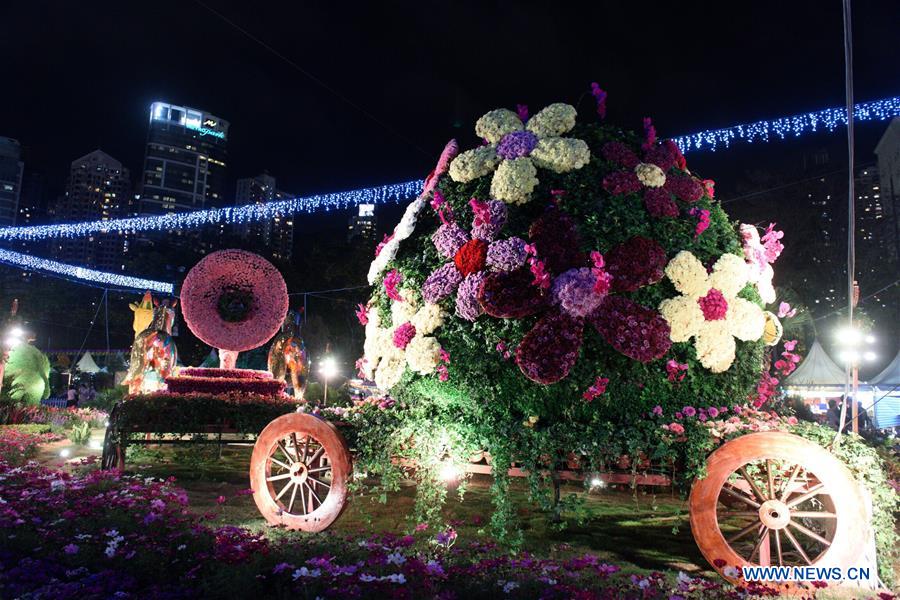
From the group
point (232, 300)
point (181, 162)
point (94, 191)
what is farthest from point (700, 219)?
point (94, 191)

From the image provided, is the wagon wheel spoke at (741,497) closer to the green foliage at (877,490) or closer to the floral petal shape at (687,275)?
the green foliage at (877,490)

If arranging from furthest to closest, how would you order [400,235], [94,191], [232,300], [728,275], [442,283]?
1. [94,191]
2. [232,300]
3. [400,235]
4. [442,283]
5. [728,275]

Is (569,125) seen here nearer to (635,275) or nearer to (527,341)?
(635,275)

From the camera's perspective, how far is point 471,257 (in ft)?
19.0

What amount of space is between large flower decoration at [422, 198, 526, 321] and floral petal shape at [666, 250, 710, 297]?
4.27ft

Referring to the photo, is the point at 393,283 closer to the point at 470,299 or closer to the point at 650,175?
the point at 470,299

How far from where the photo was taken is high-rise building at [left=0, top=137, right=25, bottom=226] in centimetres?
6662

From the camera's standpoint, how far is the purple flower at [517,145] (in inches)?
237

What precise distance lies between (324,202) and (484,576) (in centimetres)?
1442

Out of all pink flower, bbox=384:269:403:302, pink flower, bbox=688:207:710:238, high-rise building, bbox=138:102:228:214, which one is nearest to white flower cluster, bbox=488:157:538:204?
pink flower, bbox=384:269:403:302

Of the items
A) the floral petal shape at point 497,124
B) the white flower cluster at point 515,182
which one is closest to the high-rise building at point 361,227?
the floral petal shape at point 497,124

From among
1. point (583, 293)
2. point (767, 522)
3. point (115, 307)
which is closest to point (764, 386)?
point (767, 522)

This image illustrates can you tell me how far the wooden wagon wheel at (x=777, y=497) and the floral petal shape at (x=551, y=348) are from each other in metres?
1.32

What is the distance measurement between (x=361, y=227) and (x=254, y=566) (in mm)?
34009
